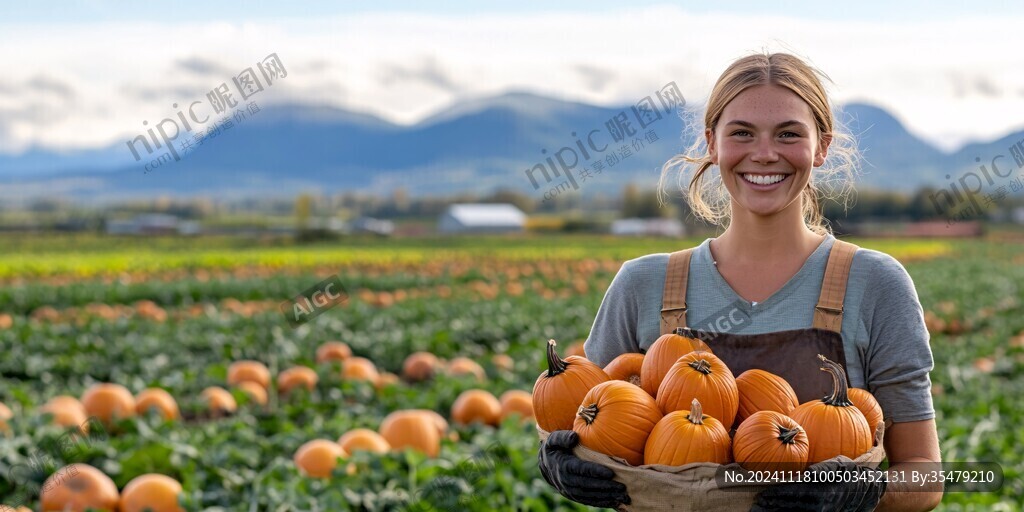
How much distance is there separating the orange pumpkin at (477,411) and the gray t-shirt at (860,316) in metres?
4.78

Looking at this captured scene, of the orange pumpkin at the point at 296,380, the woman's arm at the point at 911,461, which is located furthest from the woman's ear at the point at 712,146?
the orange pumpkin at the point at 296,380

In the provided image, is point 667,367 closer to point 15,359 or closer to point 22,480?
point 22,480

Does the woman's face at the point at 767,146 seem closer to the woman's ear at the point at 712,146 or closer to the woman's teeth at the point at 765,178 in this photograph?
the woman's teeth at the point at 765,178

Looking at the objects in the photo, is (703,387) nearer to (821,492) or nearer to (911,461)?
(821,492)

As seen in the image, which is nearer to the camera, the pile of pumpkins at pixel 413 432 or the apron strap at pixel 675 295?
the apron strap at pixel 675 295

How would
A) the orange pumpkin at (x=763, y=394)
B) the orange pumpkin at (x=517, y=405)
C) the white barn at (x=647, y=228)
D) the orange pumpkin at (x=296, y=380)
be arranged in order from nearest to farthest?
the orange pumpkin at (x=763, y=394) < the orange pumpkin at (x=517, y=405) < the orange pumpkin at (x=296, y=380) < the white barn at (x=647, y=228)

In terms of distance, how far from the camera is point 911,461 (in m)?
2.46

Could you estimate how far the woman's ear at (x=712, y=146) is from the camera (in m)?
2.63

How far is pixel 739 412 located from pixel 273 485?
3210mm

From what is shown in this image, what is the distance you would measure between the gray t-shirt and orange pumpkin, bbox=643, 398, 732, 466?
0.42 metres

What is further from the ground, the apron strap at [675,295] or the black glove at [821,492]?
the apron strap at [675,295]

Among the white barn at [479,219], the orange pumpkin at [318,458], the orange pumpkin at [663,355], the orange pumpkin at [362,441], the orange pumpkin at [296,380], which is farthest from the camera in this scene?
the white barn at [479,219]

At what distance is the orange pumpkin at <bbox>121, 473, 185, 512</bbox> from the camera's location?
4836mm

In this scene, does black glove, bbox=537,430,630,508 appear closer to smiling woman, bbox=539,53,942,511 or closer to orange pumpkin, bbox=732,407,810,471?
smiling woman, bbox=539,53,942,511
